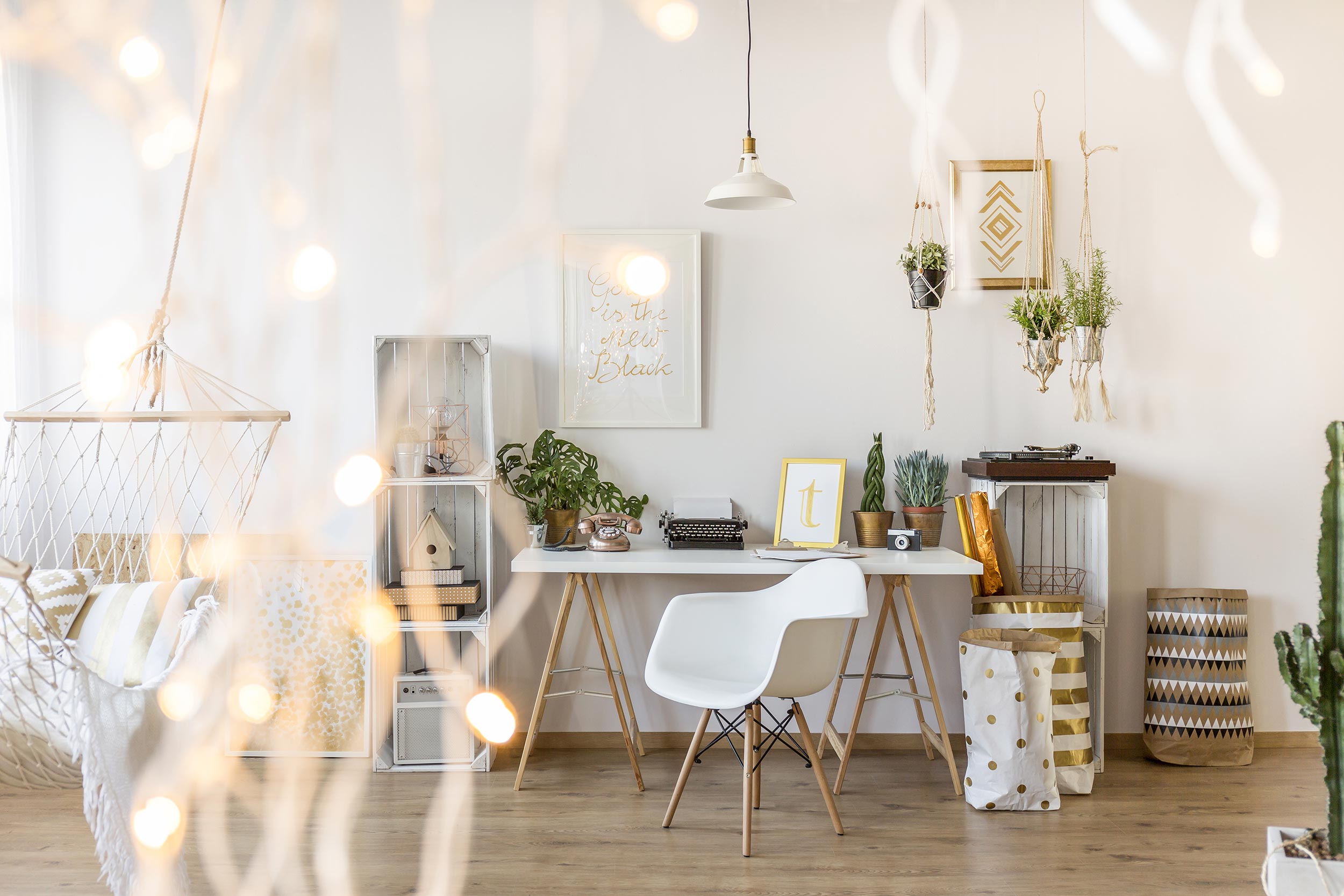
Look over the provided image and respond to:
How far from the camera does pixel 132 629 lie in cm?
234

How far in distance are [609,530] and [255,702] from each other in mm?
1362

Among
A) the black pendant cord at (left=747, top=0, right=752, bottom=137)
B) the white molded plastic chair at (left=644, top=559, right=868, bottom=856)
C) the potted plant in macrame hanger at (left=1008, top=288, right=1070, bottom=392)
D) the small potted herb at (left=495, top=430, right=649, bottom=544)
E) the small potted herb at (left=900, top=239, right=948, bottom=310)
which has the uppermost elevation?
the black pendant cord at (left=747, top=0, right=752, bottom=137)

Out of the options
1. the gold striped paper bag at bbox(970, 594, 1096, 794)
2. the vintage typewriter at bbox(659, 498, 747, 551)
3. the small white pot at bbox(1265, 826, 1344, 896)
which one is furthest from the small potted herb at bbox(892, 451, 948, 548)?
the small white pot at bbox(1265, 826, 1344, 896)

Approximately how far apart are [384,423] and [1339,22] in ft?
12.2

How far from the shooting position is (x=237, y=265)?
11.0 ft

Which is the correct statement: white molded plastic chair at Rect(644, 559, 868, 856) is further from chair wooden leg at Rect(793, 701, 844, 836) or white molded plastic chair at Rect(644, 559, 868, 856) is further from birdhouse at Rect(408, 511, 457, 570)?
birdhouse at Rect(408, 511, 457, 570)

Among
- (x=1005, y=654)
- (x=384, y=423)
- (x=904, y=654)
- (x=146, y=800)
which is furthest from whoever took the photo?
(x=384, y=423)

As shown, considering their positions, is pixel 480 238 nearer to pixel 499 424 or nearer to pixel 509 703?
pixel 499 424

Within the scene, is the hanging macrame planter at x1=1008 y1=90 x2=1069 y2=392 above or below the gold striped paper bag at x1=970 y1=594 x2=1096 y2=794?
above

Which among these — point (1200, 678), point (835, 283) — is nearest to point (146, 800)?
point (835, 283)

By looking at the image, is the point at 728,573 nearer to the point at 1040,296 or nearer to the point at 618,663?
the point at 618,663

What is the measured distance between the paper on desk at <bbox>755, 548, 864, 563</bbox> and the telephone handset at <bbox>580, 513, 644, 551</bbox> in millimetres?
440

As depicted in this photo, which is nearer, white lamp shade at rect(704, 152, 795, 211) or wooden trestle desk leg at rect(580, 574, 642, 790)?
white lamp shade at rect(704, 152, 795, 211)

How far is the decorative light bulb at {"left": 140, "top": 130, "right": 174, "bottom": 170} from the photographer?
339 centimetres
